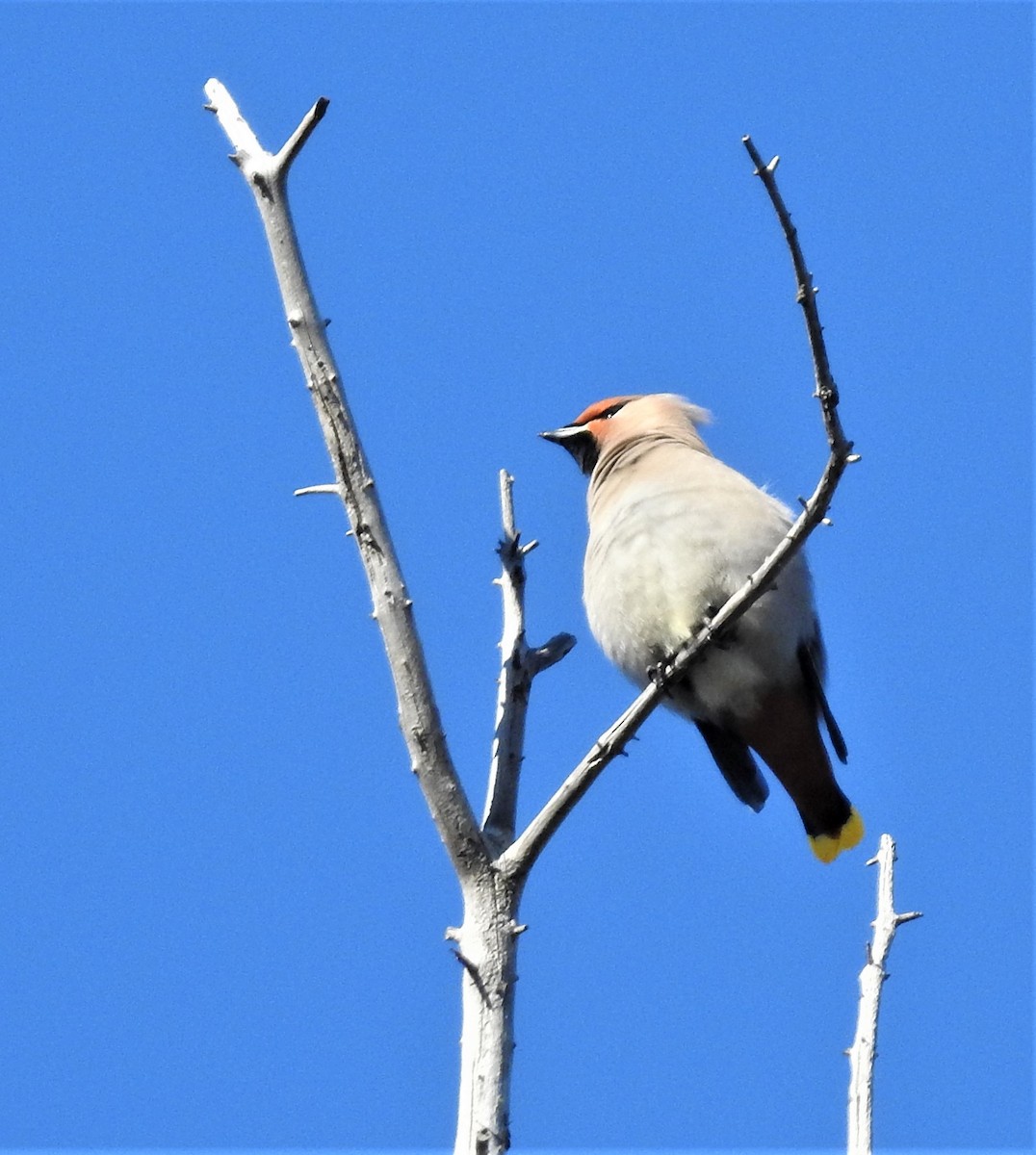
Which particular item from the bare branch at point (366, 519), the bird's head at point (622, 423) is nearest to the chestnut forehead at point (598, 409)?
the bird's head at point (622, 423)

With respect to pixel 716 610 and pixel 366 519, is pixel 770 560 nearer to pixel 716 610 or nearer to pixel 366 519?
pixel 366 519

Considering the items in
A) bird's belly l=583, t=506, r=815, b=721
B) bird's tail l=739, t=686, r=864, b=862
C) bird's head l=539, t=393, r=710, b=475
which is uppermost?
bird's head l=539, t=393, r=710, b=475

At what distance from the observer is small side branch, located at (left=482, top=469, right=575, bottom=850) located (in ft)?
12.0

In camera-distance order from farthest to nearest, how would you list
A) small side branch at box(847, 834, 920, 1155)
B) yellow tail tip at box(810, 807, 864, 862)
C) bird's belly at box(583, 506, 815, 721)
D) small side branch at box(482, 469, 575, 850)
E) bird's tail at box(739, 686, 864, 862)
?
yellow tail tip at box(810, 807, 864, 862)
bird's tail at box(739, 686, 864, 862)
bird's belly at box(583, 506, 815, 721)
small side branch at box(482, 469, 575, 850)
small side branch at box(847, 834, 920, 1155)

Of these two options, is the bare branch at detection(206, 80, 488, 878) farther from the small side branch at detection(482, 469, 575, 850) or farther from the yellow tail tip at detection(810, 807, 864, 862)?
the yellow tail tip at detection(810, 807, 864, 862)

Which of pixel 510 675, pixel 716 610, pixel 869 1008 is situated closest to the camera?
pixel 869 1008

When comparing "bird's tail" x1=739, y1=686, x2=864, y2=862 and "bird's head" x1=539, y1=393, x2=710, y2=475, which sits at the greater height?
"bird's head" x1=539, y1=393, x2=710, y2=475

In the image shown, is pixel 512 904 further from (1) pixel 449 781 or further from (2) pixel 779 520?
(2) pixel 779 520

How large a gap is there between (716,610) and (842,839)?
1.07 meters

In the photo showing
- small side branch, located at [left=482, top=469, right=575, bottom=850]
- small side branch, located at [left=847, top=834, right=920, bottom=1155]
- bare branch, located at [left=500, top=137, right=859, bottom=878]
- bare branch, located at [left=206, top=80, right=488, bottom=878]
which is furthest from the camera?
small side branch, located at [left=482, top=469, right=575, bottom=850]

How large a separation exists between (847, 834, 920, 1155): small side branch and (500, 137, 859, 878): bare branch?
55 centimetres

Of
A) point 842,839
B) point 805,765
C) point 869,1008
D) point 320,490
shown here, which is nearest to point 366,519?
point 320,490

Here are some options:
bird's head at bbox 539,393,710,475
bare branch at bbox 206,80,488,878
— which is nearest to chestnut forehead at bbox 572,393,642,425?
bird's head at bbox 539,393,710,475

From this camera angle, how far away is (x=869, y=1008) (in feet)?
10.1
